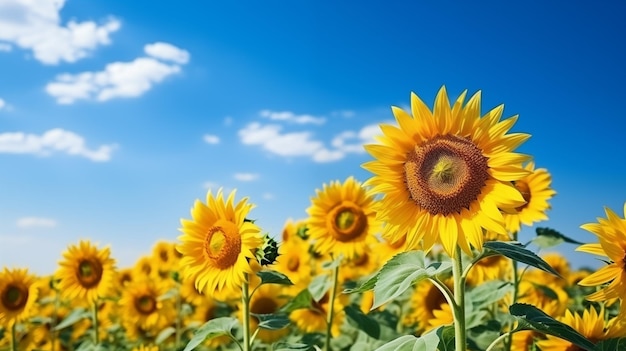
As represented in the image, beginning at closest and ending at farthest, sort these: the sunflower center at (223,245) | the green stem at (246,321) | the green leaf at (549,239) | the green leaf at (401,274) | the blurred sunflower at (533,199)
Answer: the green leaf at (401,274) < the green stem at (246,321) < the sunflower center at (223,245) < the green leaf at (549,239) < the blurred sunflower at (533,199)

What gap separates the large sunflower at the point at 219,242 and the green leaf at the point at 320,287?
4.44 feet

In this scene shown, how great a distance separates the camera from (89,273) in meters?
7.18

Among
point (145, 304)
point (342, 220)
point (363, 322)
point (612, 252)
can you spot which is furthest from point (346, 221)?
point (145, 304)

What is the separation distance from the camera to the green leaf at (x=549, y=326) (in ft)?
9.50

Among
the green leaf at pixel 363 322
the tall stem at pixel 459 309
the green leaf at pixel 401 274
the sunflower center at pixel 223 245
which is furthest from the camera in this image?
the green leaf at pixel 363 322

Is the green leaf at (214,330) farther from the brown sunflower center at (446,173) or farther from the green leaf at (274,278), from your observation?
the brown sunflower center at (446,173)

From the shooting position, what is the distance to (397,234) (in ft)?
10.5

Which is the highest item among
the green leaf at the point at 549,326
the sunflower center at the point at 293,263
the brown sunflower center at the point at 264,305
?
the sunflower center at the point at 293,263

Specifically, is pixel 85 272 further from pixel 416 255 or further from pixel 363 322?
pixel 416 255

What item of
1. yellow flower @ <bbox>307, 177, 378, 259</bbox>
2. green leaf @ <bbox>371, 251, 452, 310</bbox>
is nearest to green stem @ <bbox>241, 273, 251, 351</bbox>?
green leaf @ <bbox>371, 251, 452, 310</bbox>

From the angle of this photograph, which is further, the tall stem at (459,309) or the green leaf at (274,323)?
the green leaf at (274,323)

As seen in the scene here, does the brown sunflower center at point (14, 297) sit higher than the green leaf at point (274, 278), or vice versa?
the green leaf at point (274, 278)

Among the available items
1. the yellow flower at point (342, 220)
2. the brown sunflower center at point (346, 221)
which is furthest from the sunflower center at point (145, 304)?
the brown sunflower center at point (346, 221)

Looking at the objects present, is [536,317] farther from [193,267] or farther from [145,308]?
[145,308]
